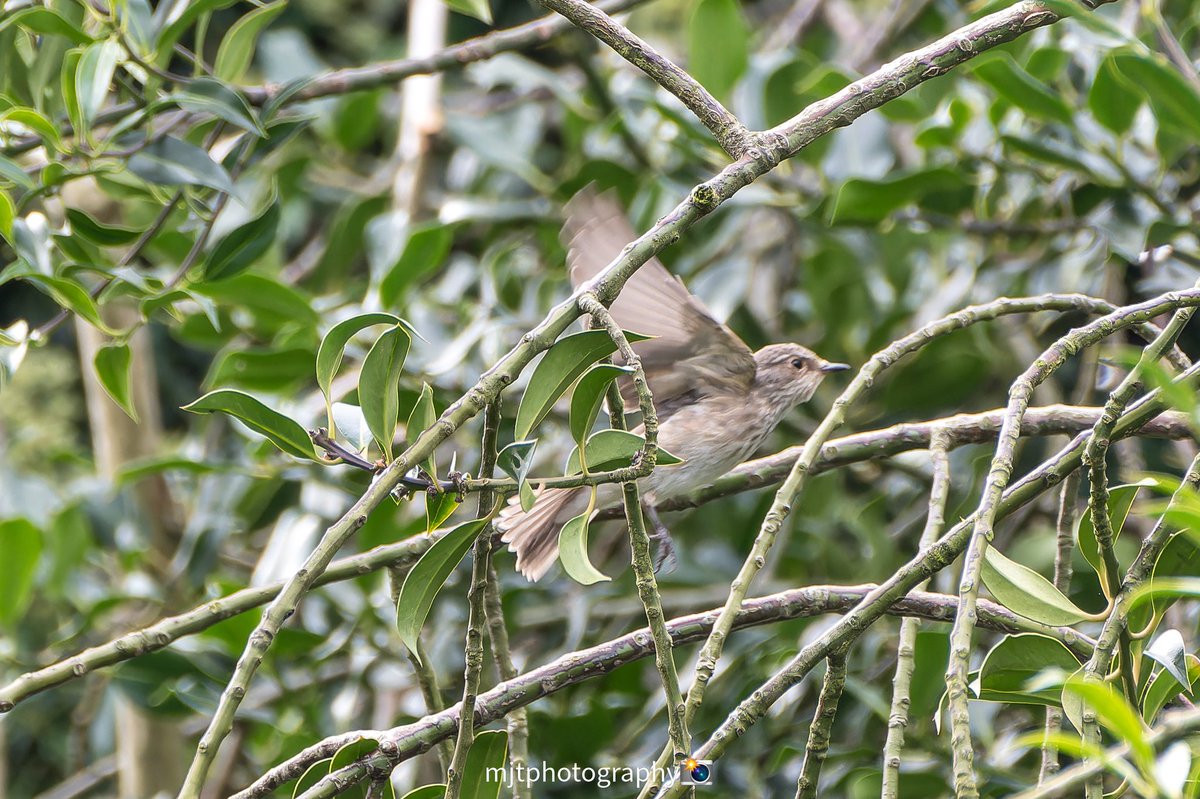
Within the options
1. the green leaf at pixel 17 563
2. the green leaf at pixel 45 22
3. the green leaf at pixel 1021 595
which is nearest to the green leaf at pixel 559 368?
the green leaf at pixel 1021 595

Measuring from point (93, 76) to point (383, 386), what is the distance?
0.89 meters

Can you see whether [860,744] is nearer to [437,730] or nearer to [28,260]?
[437,730]

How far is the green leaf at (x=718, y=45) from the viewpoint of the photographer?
2.74m

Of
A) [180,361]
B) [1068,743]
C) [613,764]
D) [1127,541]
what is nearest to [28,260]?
[613,764]

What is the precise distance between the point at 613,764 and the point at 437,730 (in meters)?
0.96

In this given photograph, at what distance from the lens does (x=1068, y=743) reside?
0.82m

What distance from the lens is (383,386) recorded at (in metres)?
1.33

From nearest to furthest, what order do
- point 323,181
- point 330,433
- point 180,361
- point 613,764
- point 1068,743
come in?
point 1068,743, point 330,433, point 613,764, point 323,181, point 180,361

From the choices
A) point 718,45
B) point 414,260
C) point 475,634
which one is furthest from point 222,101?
point 718,45

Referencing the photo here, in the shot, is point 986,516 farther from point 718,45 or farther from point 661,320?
point 718,45

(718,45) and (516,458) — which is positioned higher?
(718,45)

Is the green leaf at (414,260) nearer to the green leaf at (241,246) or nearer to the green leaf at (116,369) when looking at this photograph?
the green leaf at (241,246)

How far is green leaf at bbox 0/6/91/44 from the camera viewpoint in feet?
6.37

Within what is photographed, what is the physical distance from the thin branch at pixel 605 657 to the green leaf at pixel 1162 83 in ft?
2.76
